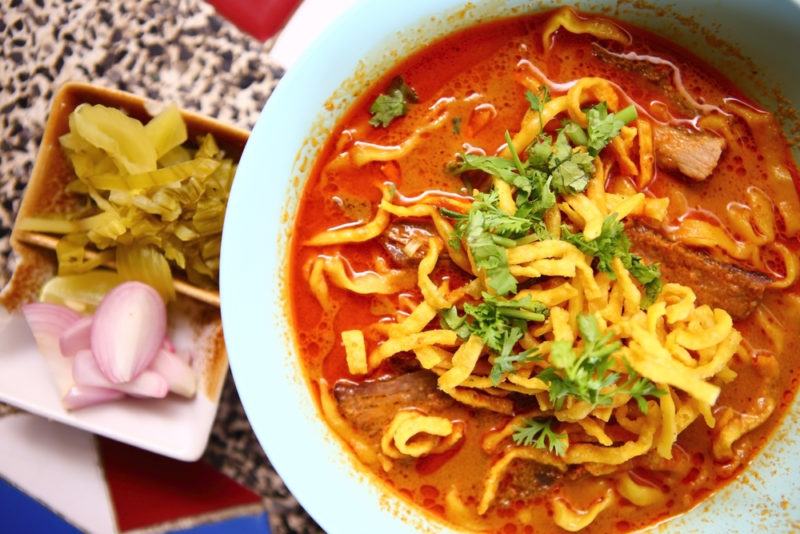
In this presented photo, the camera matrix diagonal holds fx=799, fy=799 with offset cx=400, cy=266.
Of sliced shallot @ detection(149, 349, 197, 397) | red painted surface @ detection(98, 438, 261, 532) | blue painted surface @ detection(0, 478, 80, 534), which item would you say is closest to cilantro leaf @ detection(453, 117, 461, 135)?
sliced shallot @ detection(149, 349, 197, 397)

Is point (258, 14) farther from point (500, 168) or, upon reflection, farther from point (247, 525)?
point (247, 525)

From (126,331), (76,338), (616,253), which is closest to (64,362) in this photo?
(76,338)

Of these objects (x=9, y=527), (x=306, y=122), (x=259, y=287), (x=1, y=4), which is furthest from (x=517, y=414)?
(x=1, y=4)

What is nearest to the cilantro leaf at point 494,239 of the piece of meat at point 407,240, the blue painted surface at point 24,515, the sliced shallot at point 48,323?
the piece of meat at point 407,240

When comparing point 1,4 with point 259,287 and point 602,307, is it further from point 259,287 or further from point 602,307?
point 602,307

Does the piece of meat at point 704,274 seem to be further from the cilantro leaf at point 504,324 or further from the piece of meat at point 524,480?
the piece of meat at point 524,480
